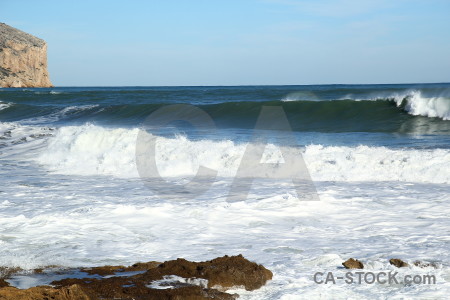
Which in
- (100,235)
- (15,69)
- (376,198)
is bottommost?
(100,235)

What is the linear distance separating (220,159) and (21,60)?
A: 90.0 metres

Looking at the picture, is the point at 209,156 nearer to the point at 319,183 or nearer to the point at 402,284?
the point at 319,183

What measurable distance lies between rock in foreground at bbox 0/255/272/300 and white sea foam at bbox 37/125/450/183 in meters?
5.32

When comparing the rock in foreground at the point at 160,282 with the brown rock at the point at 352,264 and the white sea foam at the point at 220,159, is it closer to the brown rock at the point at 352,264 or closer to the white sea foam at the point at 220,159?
the brown rock at the point at 352,264

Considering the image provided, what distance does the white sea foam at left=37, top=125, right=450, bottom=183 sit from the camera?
9.41m

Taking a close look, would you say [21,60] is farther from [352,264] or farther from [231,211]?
[352,264]

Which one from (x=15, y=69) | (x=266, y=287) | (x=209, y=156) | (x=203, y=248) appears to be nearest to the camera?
(x=266, y=287)

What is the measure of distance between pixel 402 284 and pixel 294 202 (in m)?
3.14

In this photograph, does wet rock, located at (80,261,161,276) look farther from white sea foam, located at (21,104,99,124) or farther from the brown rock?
white sea foam, located at (21,104,99,124)

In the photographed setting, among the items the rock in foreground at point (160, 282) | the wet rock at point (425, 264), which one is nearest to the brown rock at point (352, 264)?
the wet rock at point (425, 264)

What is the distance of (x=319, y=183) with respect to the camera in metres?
8.81

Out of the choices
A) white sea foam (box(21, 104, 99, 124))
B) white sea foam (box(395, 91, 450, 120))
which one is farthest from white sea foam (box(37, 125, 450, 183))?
white sea foam (box(21, 104, 99, 124))

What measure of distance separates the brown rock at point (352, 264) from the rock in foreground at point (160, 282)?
73 cm

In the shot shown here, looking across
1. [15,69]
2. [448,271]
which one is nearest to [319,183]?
[448,271]
